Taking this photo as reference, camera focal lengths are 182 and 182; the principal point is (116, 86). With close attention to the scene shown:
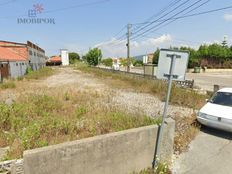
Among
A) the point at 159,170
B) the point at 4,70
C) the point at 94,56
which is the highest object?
the point at 94,56

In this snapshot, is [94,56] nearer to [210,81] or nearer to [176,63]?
[210,81]

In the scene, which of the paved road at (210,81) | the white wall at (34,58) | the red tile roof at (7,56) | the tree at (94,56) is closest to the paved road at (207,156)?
the paved road at (210,81)

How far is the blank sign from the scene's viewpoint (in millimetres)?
3569

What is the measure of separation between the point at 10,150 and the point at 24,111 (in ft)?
9.50

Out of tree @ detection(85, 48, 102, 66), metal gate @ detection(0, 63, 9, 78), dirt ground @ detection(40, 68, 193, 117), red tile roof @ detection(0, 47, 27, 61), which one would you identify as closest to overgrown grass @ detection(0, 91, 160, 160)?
dirt ground @ detection(40, 68, 193, 117)

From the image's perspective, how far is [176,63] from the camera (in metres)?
3.61

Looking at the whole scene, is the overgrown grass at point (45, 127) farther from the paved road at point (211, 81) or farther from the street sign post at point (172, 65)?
the paved road at point (211, 81)

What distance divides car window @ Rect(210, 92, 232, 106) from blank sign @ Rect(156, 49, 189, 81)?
12.1 feet

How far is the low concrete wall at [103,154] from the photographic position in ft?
9.46

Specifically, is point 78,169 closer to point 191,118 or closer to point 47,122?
point 47,122

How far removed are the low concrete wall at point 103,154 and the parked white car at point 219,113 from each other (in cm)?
246

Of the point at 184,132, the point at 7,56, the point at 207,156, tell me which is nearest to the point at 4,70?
the point at 7,56

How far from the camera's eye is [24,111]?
6.33m

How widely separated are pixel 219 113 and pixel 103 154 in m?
4.30
